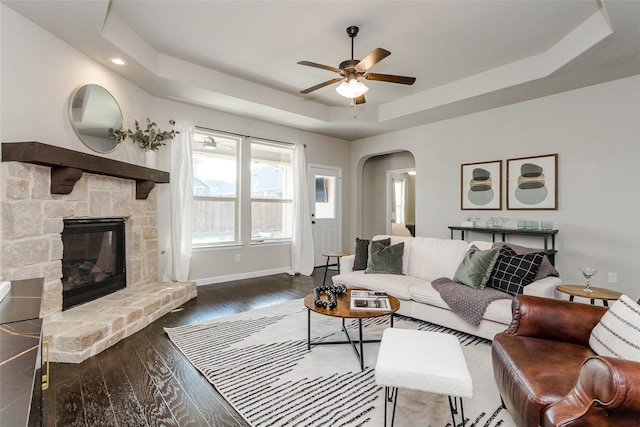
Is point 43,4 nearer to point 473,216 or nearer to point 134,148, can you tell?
point 134,148

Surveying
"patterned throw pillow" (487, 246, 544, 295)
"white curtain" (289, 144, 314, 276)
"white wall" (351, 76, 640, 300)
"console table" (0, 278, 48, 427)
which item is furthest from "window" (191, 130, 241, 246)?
"patterned throw pillow" (487, 246, 544, 295)

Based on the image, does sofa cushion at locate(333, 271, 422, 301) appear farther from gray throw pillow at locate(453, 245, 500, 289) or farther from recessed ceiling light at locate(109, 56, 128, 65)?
recessed ceiling light at locate(109, 56, 128, 65)

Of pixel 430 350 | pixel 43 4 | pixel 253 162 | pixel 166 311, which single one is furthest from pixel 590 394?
pixel 253 162

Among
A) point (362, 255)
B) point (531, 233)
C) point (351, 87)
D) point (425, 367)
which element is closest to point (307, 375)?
point (425, 367)

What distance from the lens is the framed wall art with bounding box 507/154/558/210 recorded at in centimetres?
420

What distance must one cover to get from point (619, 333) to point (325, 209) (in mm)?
5215

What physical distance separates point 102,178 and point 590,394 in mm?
4085

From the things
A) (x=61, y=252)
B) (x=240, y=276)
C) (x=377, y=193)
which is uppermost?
(x=377, y=193)

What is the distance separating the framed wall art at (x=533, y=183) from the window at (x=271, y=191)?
11.7 feet

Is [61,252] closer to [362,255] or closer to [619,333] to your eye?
[362,255]

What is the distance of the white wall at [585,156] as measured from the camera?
11.9 feet

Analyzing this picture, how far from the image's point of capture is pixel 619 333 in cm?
147

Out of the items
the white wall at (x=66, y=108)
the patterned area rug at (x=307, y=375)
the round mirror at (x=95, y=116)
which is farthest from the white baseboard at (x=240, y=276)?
the round mirror at (x=95, y=116)

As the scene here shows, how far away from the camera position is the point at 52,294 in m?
2.73
